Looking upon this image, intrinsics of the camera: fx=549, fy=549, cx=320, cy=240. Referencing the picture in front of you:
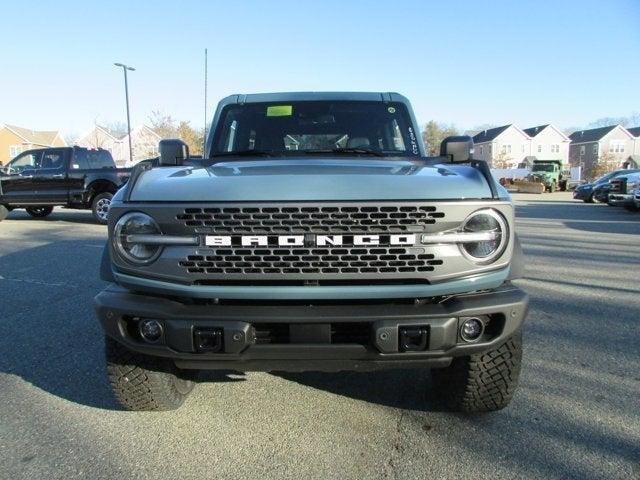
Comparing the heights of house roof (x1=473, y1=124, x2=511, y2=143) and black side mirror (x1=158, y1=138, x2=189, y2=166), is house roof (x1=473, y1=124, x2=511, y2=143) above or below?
above

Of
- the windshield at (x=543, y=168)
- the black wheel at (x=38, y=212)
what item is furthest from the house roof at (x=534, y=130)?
the black wheel at (x=38, y=212)

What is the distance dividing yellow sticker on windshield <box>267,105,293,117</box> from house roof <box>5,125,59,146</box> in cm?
6960

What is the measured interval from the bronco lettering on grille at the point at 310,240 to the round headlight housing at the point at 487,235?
0.29 metres

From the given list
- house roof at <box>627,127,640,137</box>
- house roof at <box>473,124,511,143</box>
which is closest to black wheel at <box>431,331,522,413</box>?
house roof at <box>473,124,511,143</box>

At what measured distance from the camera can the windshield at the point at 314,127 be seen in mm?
4145

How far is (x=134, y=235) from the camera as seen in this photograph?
100 inches

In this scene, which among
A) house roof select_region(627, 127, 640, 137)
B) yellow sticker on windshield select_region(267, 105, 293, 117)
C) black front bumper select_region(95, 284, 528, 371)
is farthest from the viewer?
house roof select_region(627, 127, 640, 137)

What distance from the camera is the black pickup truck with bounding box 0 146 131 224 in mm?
13562

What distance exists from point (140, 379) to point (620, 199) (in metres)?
21.4

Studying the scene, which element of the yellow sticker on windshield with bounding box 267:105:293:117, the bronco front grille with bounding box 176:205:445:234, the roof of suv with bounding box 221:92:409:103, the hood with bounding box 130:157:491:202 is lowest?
the bronco front grille with bounding box 176:205:445:234

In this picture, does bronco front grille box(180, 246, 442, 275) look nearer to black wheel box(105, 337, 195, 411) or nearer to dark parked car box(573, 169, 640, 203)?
black wheel box(105, 337, 195, 411)

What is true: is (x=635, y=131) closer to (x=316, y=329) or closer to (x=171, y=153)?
(x=171, y=153)

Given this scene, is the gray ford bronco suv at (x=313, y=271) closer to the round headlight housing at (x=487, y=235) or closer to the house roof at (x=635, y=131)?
the round headlight housing at (x=487, y=235)

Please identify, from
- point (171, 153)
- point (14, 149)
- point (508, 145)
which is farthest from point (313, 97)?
point (508, 145)
